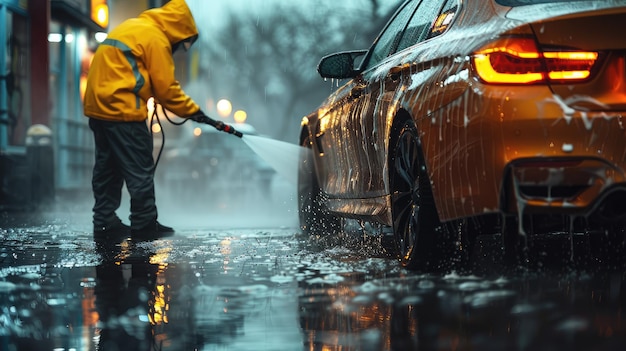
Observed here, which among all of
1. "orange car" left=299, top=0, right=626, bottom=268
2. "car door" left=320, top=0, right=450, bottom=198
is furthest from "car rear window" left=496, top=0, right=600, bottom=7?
"car door" left=320, top=0, right=450, bottom=198

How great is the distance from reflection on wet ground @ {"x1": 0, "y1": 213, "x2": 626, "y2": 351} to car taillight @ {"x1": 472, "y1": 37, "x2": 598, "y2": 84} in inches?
36.4

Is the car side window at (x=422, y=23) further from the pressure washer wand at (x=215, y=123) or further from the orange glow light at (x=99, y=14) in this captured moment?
the orange glow light at (x=99, y=14)

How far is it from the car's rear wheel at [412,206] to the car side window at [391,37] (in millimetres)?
1127

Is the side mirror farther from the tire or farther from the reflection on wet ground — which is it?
the tire

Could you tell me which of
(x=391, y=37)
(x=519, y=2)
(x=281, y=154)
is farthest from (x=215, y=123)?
(x=519, y=2)

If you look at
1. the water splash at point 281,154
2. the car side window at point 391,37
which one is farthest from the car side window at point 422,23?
the water splash at point 281,154

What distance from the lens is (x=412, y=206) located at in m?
5.95

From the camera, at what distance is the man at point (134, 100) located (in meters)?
9.50

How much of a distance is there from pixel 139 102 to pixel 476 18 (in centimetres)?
470

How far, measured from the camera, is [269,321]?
4465 mm

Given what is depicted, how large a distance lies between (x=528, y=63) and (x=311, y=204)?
14.2 ft

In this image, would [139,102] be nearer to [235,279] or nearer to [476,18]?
[235,279]

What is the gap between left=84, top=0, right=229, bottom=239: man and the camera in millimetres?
9500

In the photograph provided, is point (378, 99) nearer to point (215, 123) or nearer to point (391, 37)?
point (391, 37)
